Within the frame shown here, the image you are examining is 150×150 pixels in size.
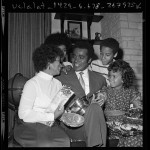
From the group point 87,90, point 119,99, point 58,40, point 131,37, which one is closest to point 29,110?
point 87,90

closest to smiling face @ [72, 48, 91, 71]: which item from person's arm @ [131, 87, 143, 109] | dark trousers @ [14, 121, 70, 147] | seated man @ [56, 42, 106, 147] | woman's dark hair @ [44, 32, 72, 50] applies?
seated man @ [56, 42, 106, 147]

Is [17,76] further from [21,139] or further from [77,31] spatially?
[77,31]

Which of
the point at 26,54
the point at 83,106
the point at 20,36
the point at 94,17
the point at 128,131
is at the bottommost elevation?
the point at 128,131

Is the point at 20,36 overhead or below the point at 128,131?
overhead

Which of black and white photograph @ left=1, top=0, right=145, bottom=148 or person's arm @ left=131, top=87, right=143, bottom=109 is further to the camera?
person's arm @ left=131, top=87, right=143, bottom=109

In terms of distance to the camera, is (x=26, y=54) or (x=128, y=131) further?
(x=26, y=54)

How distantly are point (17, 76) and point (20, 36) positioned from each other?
1.77 feet

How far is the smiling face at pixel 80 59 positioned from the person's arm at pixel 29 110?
1.48ft

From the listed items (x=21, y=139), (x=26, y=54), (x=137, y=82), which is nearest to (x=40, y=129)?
(x=21, y=139)

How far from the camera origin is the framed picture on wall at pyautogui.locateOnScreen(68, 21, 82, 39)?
2.09 meters

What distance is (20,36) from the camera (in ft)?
5.71

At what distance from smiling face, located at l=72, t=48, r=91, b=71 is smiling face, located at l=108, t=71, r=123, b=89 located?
0.19m

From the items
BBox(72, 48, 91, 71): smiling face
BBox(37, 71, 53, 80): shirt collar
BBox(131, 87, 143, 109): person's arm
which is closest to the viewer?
BBox(37, 71, 53, 80): shirt collar

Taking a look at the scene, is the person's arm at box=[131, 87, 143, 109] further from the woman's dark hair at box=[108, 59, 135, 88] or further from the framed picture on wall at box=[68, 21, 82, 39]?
the framed picture on wall at box=[68, 21, 82, 39]
